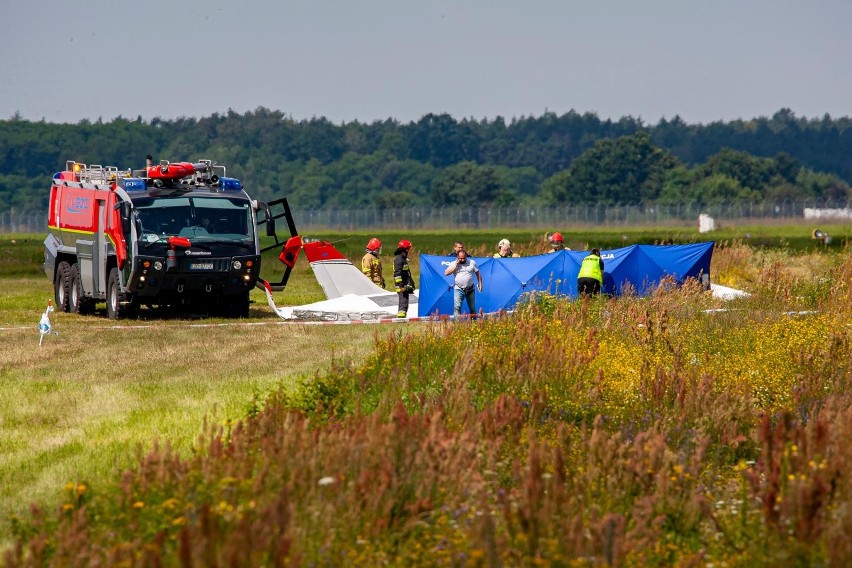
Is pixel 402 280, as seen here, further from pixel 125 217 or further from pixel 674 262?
pixel 674 262

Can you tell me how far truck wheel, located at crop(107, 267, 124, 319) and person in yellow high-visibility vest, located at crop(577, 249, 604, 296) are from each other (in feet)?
28.0

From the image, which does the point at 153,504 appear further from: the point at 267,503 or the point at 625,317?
the point at 625,317

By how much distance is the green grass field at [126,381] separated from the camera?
1098 cm

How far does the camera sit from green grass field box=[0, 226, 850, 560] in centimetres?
→ 1098

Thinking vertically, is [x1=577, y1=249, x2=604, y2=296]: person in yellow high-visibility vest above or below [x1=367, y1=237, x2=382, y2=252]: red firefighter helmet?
below

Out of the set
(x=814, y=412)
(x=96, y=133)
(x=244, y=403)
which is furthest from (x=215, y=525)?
(x=96, y=133)

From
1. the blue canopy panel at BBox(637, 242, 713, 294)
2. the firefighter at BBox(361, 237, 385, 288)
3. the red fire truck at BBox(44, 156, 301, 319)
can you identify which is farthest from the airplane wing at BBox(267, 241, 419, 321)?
the blue canopy panel at BBox(637, 242, 713, 294)

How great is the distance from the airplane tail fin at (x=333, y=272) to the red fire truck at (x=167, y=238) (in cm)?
88

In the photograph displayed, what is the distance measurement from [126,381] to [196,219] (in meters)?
9.00

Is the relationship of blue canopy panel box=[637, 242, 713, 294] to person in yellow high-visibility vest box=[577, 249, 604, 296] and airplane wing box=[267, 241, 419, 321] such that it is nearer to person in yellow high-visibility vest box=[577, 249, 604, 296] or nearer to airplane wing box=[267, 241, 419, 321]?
person in yellow high-visibility vest box=[577, 249, 604, 296]

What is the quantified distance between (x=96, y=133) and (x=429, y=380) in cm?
17574

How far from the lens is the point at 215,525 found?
5.92 meters

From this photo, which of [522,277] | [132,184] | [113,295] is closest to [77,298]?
[113,295]

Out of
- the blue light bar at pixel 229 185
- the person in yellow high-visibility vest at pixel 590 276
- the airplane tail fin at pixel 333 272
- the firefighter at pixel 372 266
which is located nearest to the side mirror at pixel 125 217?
the blue light bar at pixel 229 185
